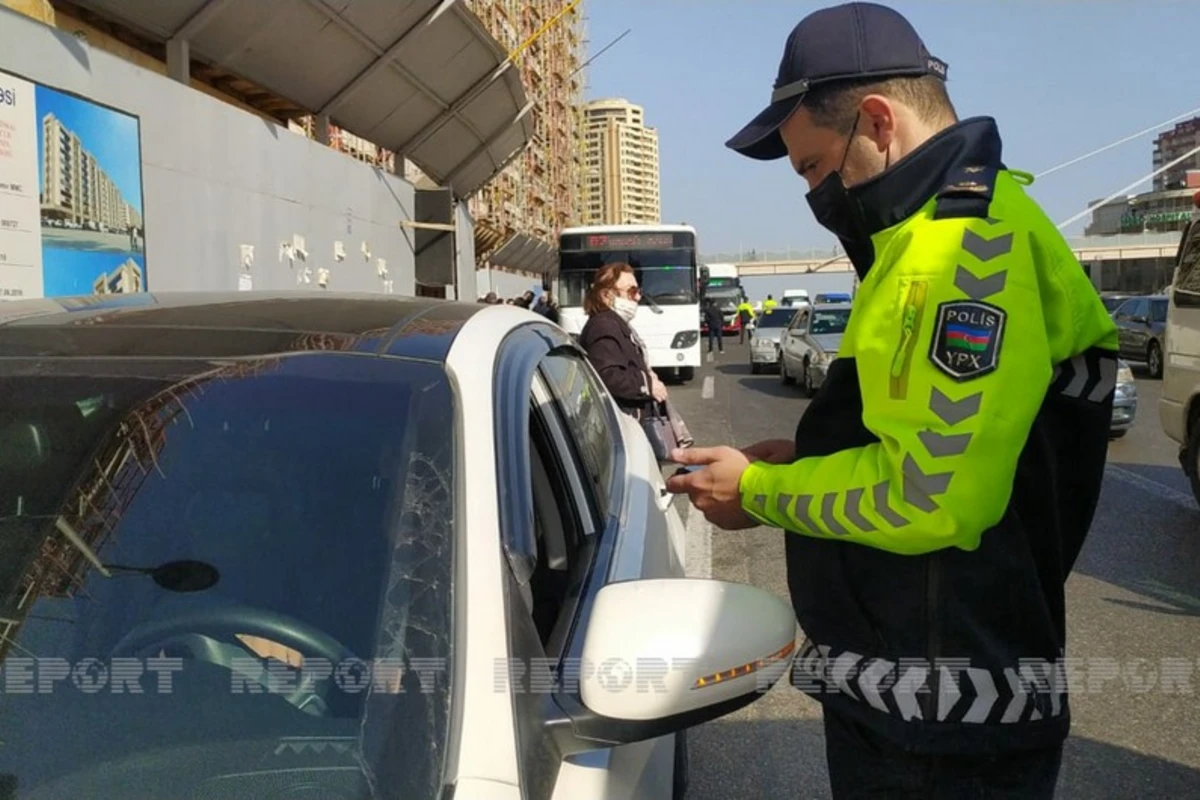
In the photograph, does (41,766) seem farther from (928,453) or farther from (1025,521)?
(1025,521)

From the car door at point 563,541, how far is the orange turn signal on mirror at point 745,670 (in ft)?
0.62

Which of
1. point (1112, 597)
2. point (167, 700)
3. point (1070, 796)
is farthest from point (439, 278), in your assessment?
point (167, 700)

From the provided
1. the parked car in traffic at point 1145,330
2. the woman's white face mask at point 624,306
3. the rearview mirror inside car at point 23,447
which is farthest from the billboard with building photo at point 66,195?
the parked car in traffic at point 1145,330

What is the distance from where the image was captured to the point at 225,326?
7.00 ft

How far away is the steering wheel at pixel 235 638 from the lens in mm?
1511

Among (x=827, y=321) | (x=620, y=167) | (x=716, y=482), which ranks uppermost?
(x=620, y=167)

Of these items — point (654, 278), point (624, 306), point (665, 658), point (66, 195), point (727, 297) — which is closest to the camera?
point (665, 658)

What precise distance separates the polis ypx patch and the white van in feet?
22.4

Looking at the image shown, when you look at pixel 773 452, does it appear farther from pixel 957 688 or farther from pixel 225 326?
pixel 225 326

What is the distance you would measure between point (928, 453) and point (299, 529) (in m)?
0.95

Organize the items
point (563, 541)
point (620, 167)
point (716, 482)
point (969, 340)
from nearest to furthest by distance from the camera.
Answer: point (969, 340), point (716, 482), point (563, 541), point (620, 167)

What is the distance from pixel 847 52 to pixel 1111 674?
154 inches

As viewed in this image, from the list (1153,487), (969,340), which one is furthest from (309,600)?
(1153,487)

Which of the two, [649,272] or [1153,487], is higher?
[649,272]
